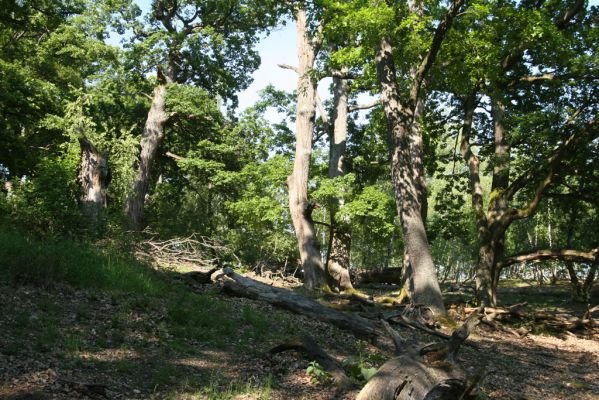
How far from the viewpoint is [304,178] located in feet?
60.0

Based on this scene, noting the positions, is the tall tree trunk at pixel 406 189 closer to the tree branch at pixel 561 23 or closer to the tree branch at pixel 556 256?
the tree branch at pixel 561 23

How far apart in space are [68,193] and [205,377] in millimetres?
7902

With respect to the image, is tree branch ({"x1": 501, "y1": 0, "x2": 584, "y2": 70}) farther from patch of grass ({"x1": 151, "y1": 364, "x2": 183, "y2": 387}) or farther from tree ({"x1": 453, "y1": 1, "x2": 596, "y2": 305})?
patch of grass ({"x1": 151, "y1": 364, "x2": 183, "y2": 387})

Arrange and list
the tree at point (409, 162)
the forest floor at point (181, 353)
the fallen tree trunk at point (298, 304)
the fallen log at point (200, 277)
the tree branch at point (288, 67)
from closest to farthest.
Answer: the forest floor at point (181, 353), the fallen tree trunk at point (298, 304), the fallen log at point (200, 277), the tree at point (409, 162), the tree branch at point (288, 67)

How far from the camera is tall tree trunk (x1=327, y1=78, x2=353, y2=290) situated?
18859 mm

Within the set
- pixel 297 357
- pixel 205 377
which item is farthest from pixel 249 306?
pixel 205 377

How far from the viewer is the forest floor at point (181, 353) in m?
5.22

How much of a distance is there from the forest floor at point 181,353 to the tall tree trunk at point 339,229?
8.55 meters

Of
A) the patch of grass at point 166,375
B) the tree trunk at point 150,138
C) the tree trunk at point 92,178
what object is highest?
the tree trunk at point 150,138

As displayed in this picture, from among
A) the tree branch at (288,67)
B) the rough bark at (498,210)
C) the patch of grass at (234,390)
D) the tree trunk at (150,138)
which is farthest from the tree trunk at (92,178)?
the rough bark at (498,210)

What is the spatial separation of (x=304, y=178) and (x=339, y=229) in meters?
2.44

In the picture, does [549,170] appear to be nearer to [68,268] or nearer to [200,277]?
[200,277]

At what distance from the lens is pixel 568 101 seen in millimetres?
16922

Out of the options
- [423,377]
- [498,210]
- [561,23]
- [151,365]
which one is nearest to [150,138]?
[498,210]
